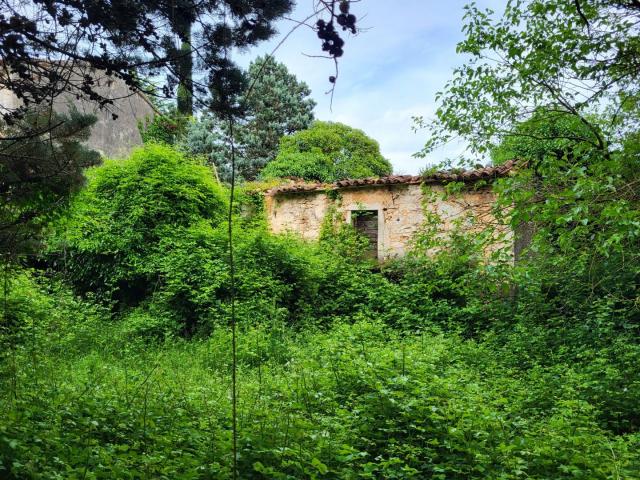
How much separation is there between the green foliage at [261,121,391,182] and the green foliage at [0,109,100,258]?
16.9m

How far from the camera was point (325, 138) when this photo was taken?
23.4 metres

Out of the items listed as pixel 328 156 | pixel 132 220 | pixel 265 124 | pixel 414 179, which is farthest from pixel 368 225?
pixel 265 124

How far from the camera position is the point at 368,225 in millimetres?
13641

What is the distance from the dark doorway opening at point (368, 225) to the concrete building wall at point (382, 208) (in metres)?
0.12

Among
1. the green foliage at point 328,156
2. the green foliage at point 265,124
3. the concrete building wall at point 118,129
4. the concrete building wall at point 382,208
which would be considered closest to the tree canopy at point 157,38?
the concrete building wall at point 382,208

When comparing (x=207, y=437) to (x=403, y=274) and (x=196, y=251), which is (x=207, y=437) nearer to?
(x=196, y=251)

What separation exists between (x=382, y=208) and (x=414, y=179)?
3.64ft

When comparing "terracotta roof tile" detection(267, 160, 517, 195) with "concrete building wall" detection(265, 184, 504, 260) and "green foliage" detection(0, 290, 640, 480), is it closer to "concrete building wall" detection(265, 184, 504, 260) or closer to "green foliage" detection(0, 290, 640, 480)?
"concrete building wall" detection(265, 184, 504, 260)

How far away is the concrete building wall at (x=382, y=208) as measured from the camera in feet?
41.2

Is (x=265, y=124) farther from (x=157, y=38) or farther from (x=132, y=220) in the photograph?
(x=157, y=38)

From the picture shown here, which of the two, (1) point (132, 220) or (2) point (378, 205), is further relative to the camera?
(2) point (378, 205)

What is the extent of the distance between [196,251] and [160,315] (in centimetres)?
166

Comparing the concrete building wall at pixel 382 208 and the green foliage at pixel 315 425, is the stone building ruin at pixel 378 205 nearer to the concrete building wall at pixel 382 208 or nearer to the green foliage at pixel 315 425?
the concrete building wall at pixel 382 208

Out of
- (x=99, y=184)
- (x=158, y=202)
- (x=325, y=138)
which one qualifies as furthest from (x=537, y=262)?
(x=325, y=138)
